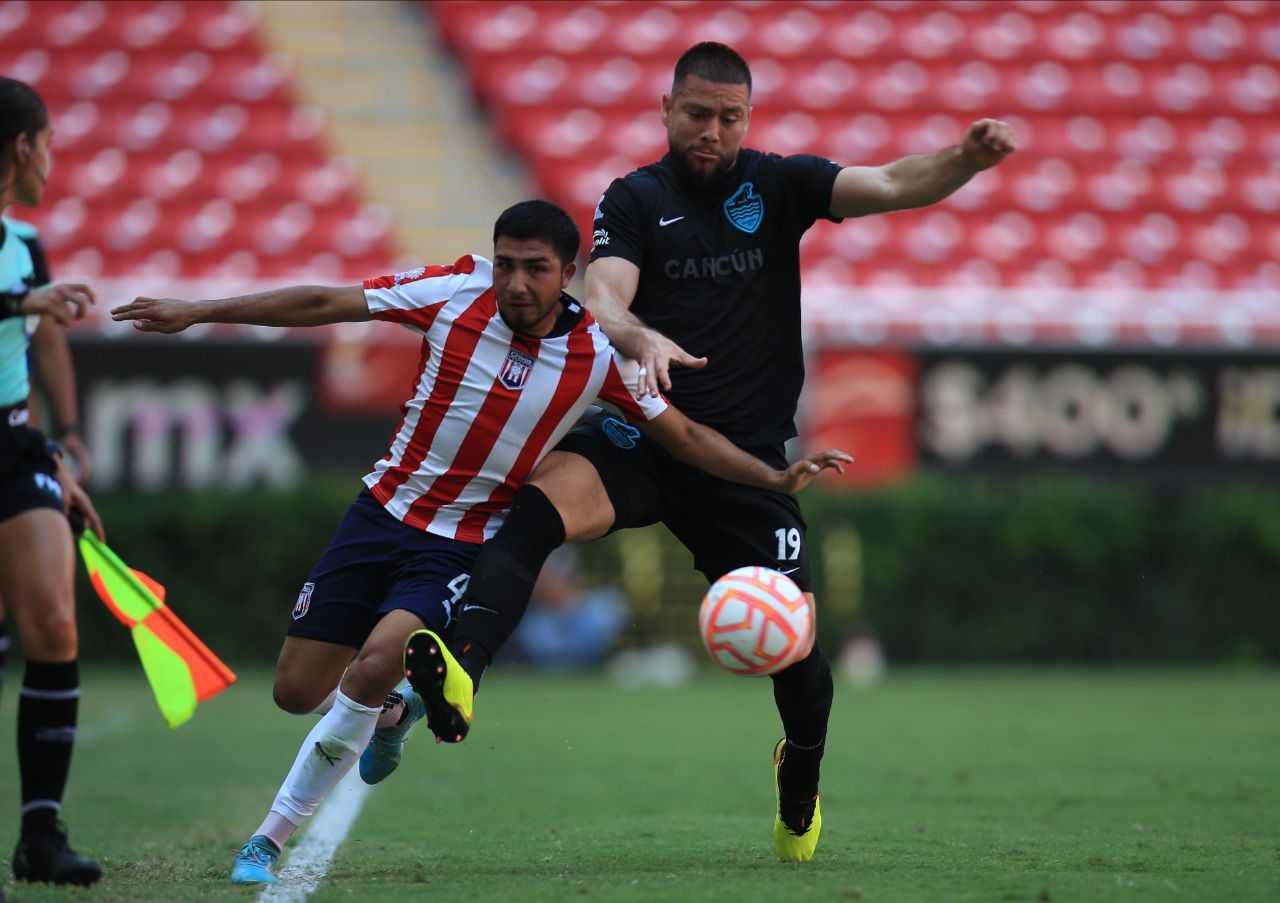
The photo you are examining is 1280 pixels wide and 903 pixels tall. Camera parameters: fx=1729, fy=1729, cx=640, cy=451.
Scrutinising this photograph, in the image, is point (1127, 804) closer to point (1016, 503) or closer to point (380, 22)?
point (1016, 503)

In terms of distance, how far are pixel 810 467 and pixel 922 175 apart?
3.30ft

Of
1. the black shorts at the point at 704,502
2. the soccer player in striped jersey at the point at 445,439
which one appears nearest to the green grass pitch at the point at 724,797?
the soccer player in striped jersey at the point at 445,439

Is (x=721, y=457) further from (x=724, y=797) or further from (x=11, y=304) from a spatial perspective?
(x=724, y=797)

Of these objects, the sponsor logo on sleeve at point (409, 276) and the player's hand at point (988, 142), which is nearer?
the player's hand at point (988, 142)

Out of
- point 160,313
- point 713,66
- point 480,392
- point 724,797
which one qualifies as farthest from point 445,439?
point 724,797

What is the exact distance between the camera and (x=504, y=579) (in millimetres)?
5371

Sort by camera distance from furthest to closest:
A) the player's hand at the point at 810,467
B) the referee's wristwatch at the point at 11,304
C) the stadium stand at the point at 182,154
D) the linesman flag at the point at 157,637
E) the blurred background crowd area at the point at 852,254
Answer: the stadium stand at the point at 182,154 → the blurred background crowd area at the point at 852,254 → the linesman flag at the point at 157,637 → the player's hand at the point at 810,467 → the referee's wristwatch at the point at 11,304

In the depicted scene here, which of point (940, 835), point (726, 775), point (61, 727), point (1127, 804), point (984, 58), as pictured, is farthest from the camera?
point (984, 58)

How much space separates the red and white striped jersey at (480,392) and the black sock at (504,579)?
201mm

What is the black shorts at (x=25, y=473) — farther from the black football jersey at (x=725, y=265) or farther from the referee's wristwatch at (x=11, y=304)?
the black football jersey at (x=725, y=265)

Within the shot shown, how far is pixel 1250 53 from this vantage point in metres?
18.5

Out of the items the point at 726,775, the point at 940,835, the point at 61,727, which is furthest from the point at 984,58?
the point at 61,727

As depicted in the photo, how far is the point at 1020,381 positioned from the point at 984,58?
18.7 feet

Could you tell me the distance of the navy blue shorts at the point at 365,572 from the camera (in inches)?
223
